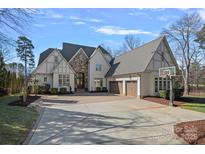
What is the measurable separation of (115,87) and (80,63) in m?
7.17

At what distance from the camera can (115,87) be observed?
2923 centimetres

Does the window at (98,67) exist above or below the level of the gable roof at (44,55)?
below

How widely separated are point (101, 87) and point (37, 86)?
913cm

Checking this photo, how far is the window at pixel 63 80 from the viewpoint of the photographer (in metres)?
29.2

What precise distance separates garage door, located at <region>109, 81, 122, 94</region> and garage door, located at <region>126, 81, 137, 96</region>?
208 cm

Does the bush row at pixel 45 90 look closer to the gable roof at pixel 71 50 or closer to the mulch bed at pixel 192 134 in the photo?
the gable roof at pixel 71 50

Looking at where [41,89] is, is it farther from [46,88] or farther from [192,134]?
[192,134]

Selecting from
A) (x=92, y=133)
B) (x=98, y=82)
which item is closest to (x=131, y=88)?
(x=98, y=82)

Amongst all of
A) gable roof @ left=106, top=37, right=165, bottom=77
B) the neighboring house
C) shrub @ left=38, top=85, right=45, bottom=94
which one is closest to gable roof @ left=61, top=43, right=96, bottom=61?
the neighboring house

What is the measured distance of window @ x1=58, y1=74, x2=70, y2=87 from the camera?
1148 inches

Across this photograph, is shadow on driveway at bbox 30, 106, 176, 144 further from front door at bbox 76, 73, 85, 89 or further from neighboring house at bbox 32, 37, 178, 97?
front door at bbox 76, 73, 85, 89

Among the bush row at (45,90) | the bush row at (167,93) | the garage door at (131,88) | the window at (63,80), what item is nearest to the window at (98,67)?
the window at (63,80)

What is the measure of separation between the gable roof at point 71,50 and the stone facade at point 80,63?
3.12 feet

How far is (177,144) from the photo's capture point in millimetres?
6504
